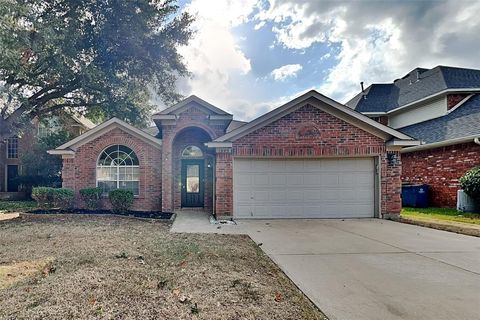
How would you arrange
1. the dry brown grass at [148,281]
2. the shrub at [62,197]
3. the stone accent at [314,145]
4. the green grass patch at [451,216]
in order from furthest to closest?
the shrub at [62,197], the stone accent at [314,145], the green grass patch at [451,216], the dry brown grass at [148,281]

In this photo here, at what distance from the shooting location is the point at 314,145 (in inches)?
440

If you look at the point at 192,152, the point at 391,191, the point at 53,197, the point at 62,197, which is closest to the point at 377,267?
the point at 391,191

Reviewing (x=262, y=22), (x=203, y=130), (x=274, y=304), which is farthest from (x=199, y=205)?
(x=274, y=304)

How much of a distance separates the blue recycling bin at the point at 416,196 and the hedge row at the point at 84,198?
13.2 metres

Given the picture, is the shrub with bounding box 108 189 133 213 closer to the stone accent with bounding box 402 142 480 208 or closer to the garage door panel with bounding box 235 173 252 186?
the garage door panel with bounding box 235 173 252 186

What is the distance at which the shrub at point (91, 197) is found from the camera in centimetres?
1252

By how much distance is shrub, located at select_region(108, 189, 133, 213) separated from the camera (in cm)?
1220

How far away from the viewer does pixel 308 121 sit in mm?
11258

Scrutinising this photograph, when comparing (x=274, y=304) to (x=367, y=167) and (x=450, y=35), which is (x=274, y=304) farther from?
(x=450, y=35)

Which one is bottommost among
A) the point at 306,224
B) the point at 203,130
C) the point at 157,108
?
the point at 306,224

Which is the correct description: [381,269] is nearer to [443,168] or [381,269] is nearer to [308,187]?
[308,187]

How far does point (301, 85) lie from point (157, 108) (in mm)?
10286

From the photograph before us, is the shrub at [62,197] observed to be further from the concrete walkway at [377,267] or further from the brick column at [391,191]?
the brick column at [391,191]

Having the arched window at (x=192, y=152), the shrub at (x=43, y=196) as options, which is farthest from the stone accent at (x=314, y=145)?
the shrub at (x=43, y=196)
